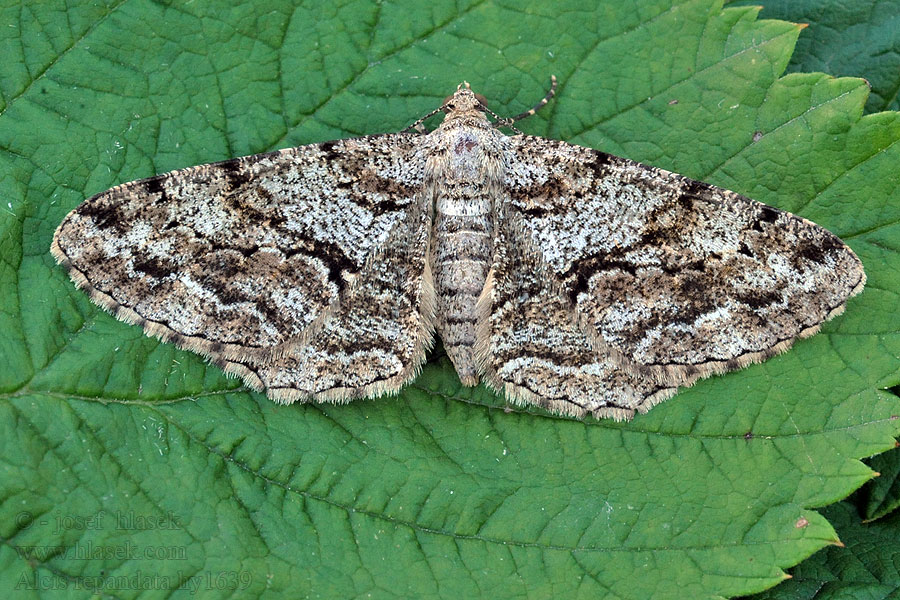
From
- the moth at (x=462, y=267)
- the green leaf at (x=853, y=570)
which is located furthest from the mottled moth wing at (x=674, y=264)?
the green leaf at (x=853, y=570)

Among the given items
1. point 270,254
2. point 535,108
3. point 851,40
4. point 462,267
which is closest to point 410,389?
point 462,267

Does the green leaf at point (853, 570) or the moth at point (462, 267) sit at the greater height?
the moth at point (462, 267)

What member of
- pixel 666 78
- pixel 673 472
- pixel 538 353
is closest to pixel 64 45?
pixel 538 353

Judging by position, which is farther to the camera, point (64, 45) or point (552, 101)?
point (552, 101)

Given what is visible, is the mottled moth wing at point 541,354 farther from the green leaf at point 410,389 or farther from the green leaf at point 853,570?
the green leaf at point 853,570

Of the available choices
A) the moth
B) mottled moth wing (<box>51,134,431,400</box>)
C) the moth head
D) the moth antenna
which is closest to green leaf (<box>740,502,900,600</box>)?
the moth

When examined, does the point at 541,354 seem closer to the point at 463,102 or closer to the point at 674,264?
the point at 674,264

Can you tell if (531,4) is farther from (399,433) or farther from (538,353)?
(399,433)
